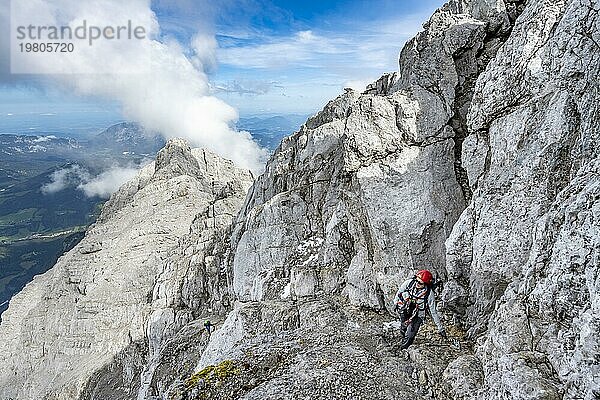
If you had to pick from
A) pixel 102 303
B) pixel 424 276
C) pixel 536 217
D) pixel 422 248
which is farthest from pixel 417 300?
pixel 102 303

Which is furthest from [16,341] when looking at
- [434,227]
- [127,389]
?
[434,227]

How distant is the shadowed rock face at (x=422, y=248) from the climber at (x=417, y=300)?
1.03 metres

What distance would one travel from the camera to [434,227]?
25.1 meters

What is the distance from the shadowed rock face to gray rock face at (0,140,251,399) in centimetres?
60

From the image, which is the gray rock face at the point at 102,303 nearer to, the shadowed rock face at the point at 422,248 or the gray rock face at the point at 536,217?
the shadowed rock face at the point at 422,248

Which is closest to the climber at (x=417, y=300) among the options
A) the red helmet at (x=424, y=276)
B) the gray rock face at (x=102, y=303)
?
the red helmet at (x=424, y=276)

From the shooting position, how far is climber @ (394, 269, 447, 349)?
15984 mm

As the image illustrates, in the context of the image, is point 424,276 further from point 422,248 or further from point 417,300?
point 422,248

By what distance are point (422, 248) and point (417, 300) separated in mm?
9296

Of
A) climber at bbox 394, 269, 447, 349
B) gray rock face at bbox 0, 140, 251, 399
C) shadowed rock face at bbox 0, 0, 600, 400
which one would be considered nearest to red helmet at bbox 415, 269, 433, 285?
climber at bbox 394, 269, 447, 349

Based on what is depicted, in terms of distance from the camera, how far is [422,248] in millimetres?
25125

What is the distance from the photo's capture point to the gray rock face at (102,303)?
2128 inches

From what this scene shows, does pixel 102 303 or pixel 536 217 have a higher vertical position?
pixel 536 217

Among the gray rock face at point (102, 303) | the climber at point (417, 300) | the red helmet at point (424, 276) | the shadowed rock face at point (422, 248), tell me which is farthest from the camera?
the gray rock face at point (102, 303)
